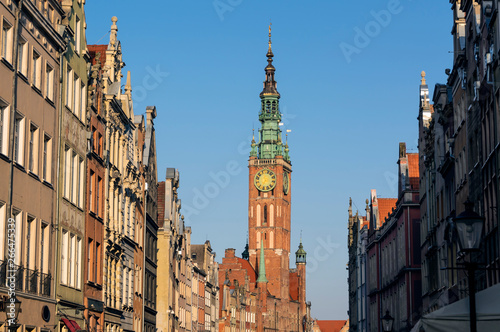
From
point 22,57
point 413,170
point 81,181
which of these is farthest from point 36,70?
point 413,170

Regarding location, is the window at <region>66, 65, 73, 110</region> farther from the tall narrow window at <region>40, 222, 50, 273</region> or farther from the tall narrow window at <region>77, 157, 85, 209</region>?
the tall narrow window at <region>40, 222, 50, 273</region>

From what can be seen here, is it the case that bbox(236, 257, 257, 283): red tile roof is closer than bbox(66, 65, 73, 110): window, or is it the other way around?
bbox(66, 65, 73, 110): window

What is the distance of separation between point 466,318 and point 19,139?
16.4 meters

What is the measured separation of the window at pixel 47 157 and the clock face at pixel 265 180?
15712 cm

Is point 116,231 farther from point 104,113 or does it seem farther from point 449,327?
point 449,327

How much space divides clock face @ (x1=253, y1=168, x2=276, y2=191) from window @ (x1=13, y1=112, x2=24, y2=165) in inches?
6324

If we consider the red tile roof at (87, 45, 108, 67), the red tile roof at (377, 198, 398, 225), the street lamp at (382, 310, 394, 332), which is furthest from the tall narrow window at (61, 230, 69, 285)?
the red tile roof at (377, 198, 398, 225)

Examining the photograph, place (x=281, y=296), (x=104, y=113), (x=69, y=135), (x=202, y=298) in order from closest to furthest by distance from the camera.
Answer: (x=69, y=135), (x=104, y=113), (x=202, y=298), (x=281, y=296)

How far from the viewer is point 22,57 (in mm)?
29609

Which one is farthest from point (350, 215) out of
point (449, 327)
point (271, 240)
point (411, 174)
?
point (449, 327)

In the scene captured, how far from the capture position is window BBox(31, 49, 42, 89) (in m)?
30.9

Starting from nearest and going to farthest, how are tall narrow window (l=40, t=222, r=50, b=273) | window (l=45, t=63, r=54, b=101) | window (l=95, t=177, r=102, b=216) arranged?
tall narrow window (l=40, t=222, r=50, b=273)
window (l=45, t=63, r=54, b=101)
window (l=95, t=177, r=102, b=216)

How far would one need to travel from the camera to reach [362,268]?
9781cm

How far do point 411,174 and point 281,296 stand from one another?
120331mm
